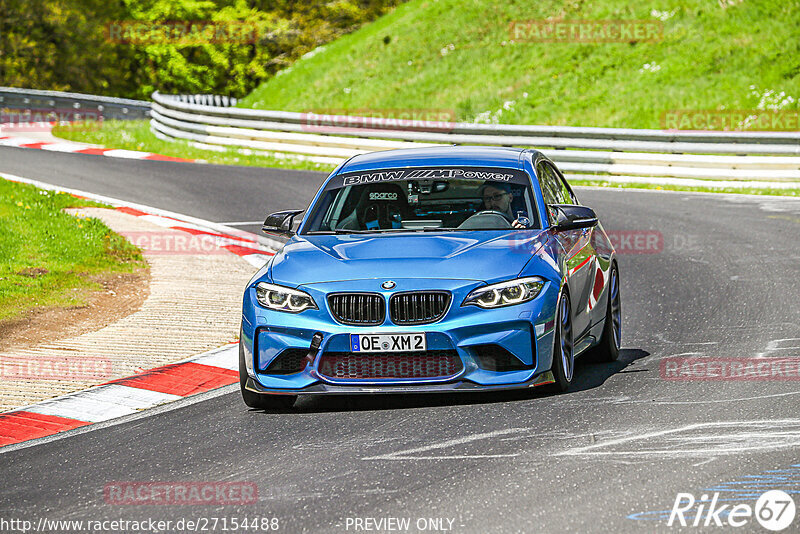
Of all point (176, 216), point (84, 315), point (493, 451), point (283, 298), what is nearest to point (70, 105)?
point (176, 216)

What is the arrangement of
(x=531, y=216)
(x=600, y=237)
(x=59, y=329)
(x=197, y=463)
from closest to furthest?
(x=197, y=463), (x=531, y=216), (x=600, y=237), (x=59, y=329)

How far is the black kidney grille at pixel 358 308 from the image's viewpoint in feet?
23.6

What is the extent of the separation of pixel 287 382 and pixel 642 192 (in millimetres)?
14836

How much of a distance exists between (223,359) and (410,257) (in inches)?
98.0

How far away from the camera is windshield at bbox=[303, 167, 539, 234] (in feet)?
28.0

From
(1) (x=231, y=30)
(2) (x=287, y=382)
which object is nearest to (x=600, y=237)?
(2) (x=287, y=382)

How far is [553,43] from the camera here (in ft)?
115

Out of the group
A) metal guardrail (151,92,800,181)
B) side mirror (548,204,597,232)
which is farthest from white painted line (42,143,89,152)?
side mirror (548,204,597,232)

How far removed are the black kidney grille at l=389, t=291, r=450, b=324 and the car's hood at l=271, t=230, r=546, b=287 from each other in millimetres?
122

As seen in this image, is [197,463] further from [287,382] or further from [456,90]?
[456,90]

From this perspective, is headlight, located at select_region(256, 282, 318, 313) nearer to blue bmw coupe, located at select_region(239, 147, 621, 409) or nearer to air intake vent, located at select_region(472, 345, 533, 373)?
blue bmw coupe, located at select_region(239, 147, 621, 409)

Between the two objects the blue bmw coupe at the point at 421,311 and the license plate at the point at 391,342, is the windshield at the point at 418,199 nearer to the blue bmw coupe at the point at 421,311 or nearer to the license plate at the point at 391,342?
the blue bmw coupe at the point at 421,311

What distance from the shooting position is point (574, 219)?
828 centimetres

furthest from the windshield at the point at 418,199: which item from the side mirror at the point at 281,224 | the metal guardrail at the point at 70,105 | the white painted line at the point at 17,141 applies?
the metal guardrail at the point at 70,105
